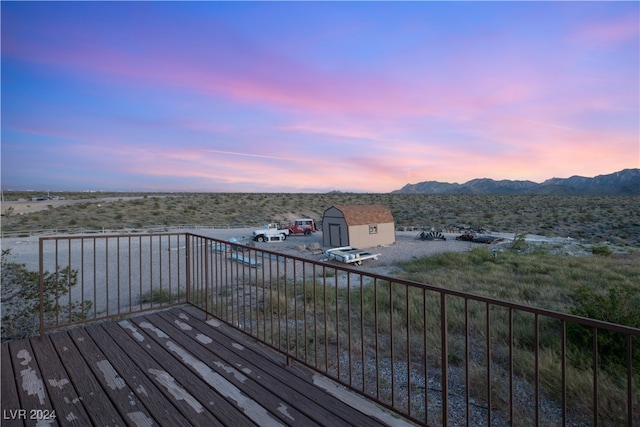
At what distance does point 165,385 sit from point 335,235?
55.8 feet

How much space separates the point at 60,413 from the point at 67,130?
15.8 m

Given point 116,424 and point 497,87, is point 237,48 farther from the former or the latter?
point 116,424

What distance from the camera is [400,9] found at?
344 inches

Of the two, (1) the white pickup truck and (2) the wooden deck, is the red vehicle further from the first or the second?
(2) the wooden deck

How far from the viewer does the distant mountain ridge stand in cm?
11481

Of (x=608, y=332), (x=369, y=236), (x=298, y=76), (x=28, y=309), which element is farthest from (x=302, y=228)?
(x=608, y=332)

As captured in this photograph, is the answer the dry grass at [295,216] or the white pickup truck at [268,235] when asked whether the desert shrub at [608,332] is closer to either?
the white pickup truck at [268,235]

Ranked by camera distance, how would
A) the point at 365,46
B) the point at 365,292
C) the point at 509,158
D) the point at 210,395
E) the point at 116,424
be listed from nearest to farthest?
1. the point at 116,424
2. the point at 210,395
3. the point at 365,292
4. the point at 365,46
5. the point at 509,158

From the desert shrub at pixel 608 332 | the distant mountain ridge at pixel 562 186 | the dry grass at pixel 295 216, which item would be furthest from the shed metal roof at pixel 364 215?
the distant mountain ridge at pixel 562 186

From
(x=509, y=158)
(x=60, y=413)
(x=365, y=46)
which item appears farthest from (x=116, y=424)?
(x=509, y=158)

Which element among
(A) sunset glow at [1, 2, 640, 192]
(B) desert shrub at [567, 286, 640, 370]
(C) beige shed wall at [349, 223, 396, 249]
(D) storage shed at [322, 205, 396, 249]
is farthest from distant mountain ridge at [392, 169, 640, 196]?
(B) desert shrub at [567, 286, 640, 370]

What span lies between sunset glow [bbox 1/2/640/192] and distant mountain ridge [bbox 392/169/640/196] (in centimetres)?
12358

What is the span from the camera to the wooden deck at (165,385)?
7.56 ft

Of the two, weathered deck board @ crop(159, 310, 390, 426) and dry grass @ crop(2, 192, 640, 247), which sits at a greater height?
dry grass @ crop(2, 192, 640, 247)
